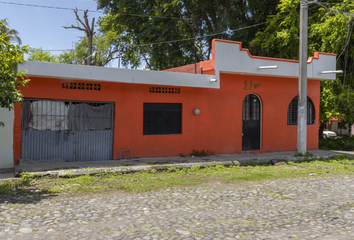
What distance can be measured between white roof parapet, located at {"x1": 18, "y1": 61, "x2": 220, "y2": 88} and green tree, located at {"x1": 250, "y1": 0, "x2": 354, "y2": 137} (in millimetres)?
8240

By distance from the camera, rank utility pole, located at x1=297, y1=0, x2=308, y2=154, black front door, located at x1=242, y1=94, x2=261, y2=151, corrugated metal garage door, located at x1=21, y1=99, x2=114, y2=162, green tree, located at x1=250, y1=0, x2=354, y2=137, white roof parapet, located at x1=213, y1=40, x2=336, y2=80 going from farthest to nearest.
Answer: green tree, located at x1=250, y1=0, x2=354, y2=137 < black front door, located at x1=242, y1=94, x2=261, y2=151 < utility pole, located at x1=297, y1=0, x2=308, y2=154 < white roof parapet, located at x1=213, y1=40, x2=336, y2=80 < corrugated metal garage door, located at x1=21, y1=99, x2=114, y2=162

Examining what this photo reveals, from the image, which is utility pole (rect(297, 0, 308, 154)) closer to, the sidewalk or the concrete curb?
the sidewalk

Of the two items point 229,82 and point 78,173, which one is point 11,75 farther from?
point 229,82

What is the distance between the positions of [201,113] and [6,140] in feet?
23.1

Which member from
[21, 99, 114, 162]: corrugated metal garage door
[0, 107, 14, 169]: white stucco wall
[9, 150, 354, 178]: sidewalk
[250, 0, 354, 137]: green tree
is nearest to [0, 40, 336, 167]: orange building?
[21, 99, 114, 162]: corrugated metal garage door

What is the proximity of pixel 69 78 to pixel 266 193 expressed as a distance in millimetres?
6861

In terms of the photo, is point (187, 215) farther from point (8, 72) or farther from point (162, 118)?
point (162, 118)

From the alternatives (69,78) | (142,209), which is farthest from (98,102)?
(142,209)

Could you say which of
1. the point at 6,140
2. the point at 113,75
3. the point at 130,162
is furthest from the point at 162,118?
the point at 6,140

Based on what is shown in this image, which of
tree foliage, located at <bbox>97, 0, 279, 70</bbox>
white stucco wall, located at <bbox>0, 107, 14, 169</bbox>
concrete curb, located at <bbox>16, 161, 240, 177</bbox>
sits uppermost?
tree foliage, located at <bbox>97, 0, 279, 70</bbox>

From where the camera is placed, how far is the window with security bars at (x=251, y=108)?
14055 millimetres

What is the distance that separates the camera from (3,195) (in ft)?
20.8

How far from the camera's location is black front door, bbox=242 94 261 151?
14055 mm

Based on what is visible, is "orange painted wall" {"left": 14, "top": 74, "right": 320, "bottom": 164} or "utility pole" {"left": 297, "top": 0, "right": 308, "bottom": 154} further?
"utility pole" {"left": 297, "top": 0, "right": 308, "bottom": 154}
